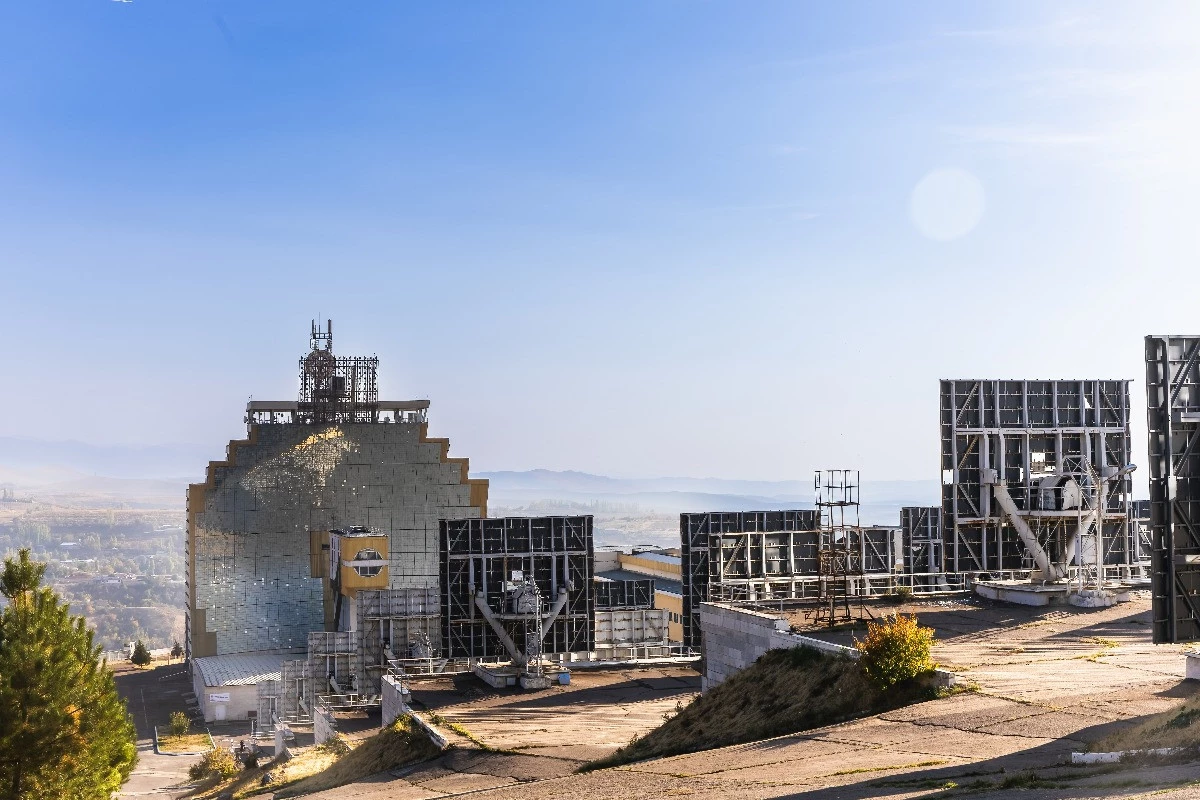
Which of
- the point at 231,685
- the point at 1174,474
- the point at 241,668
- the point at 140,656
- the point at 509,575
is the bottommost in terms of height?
the point at 140,656

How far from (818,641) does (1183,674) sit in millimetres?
8424

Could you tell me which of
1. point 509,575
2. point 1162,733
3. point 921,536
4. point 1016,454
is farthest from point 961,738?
point 921,536

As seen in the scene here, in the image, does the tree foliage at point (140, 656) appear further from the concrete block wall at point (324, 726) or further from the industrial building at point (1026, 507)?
the industrial building at point (1026, 507)

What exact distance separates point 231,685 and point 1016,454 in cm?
5054

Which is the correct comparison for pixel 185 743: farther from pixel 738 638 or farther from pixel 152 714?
pixel 738 638

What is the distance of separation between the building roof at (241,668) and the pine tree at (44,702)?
40744mm

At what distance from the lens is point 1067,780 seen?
723 inches

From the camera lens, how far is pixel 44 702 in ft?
105

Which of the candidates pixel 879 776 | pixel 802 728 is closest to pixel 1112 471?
pixel 802 728

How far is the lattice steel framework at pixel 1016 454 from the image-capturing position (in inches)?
1884

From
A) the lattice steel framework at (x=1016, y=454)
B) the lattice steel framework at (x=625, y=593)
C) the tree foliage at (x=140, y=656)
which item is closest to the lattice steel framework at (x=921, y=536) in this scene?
the lattice steel framework at (x=625, y=593)

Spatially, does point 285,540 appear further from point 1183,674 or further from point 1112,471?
point 1183,674

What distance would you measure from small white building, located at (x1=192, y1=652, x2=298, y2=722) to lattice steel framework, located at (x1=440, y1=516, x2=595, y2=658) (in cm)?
2835

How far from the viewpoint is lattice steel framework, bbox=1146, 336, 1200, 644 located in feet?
81.5
